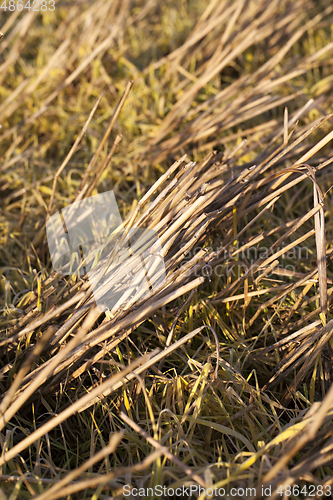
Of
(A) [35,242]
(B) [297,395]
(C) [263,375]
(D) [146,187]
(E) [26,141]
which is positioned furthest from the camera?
(E) [26,141]

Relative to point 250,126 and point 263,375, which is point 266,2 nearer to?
point 250,126

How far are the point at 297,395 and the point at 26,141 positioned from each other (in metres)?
1.71

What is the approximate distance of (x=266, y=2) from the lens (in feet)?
6.83

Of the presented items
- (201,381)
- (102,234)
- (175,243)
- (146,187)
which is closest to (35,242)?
(102,234)

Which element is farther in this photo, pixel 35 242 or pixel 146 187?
pixel 146 187

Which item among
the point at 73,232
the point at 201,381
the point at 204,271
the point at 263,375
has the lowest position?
the point at 263,375

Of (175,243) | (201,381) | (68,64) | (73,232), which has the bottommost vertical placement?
(201,381)

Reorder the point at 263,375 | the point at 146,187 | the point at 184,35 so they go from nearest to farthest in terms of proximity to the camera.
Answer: the point at 263,375 → the point at 146,187 → the point at 184,35

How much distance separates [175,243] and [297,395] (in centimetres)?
54

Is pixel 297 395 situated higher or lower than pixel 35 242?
lower

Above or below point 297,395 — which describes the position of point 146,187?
above

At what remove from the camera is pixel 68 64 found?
2.09m

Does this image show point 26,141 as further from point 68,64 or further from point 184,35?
point 184,35

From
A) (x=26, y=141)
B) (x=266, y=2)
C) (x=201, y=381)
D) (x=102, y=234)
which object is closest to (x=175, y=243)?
(x=201, y=381)
